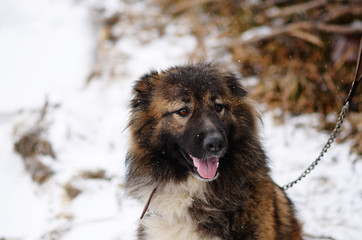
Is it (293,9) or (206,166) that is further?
(293,9)

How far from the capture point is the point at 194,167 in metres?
2.78

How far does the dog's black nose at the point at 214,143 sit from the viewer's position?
2.59 meters

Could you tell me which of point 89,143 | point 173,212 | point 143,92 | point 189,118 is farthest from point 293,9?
point 173,212

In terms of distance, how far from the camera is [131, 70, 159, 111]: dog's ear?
3119mm

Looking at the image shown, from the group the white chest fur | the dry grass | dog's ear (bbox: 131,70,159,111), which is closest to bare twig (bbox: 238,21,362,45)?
the dry grass

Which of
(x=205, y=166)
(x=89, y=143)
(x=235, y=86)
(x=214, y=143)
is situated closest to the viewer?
(x=214, y=143)

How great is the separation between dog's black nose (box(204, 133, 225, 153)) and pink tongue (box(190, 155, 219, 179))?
0.18 metres

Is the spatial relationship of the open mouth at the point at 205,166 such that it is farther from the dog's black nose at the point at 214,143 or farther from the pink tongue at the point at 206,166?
the dog's black nose at the point at 214,143

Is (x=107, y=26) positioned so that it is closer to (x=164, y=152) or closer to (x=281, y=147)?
(x=281, y=147)

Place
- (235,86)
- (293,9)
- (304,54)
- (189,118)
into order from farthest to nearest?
(293,9) < (304,54) < (235,86) < (189,118)

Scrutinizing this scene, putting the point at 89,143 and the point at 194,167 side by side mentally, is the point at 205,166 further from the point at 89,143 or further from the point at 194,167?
the point at 89,143

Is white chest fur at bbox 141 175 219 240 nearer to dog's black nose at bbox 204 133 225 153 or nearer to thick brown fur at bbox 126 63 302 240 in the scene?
thick brown fur at bbox 126 63 302 240

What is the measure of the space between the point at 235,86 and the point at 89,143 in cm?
344

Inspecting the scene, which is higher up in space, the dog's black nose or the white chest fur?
the dog's black nose
